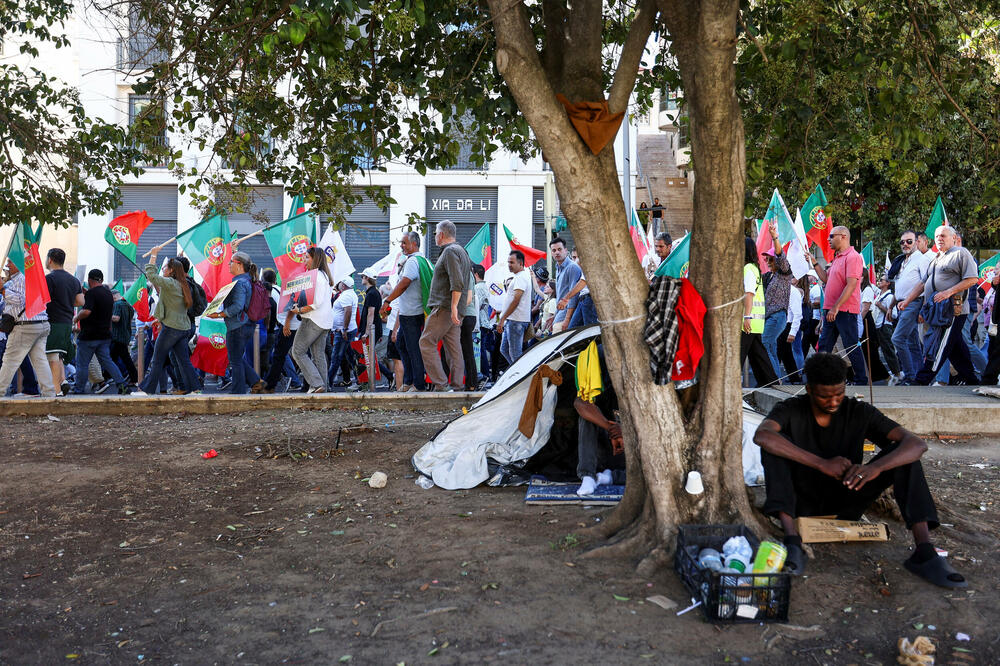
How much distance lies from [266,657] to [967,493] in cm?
504

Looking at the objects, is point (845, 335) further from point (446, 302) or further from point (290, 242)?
point (290, 242)

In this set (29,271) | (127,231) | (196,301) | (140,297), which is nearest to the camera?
(29,271)

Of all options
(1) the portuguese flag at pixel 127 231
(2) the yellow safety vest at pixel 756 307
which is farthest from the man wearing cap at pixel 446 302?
(1) the portuguese flag at pixel 127 231

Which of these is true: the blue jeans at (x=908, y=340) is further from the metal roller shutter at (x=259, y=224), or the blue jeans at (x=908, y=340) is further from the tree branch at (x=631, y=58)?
the metal roller shutter at (x=259, y=224)

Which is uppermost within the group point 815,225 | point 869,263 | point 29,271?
point 815,225

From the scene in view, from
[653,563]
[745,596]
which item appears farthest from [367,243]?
[745,596]

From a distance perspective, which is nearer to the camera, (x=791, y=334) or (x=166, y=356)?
(x=791, y=334)

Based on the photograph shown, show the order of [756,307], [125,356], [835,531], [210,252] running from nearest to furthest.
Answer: [835,531], [756,307], [210,252], [125,356]

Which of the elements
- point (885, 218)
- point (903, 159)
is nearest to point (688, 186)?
point (885, 218)

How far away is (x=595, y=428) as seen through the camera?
6.46 meters

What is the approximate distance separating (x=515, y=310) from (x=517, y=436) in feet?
18.4

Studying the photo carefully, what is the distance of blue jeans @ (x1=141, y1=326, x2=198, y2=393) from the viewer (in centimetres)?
1110

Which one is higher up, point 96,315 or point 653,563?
point 96,315

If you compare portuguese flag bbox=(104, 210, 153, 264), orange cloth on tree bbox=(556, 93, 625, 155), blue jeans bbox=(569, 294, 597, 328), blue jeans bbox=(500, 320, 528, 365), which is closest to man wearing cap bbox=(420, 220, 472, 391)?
blue jeans bbox=(569, 294, 597, 328)
